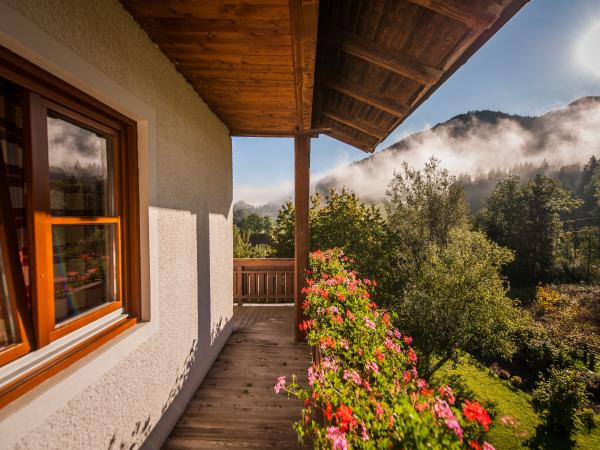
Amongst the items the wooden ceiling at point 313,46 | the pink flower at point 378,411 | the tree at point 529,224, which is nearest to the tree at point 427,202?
the tree at point 529,224

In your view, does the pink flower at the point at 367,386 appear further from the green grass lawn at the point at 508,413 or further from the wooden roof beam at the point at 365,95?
the green grass lawn at the point at 508,413

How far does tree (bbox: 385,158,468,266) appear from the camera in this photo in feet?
72.0

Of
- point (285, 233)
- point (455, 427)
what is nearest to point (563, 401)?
point (285, 233)

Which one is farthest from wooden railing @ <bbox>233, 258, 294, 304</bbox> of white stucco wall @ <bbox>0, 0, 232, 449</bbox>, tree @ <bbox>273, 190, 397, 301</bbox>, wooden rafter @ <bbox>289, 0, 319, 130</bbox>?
wooden rafter @ <bbox>289, 0, 319, 130</bbox>

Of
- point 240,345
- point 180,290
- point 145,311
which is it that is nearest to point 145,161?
point 145,311

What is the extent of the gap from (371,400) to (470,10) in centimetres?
239

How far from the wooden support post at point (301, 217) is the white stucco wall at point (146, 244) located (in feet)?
3.93

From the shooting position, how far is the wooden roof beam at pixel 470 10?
5.82 ft

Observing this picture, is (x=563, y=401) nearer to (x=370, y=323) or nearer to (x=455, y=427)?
(x=370, y=323)

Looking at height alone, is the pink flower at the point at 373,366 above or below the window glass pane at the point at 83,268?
below

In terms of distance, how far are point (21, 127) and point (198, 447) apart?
8.63ft

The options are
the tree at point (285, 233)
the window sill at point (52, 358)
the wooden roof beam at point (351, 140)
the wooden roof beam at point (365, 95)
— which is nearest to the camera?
the window sill at point (52, 358)

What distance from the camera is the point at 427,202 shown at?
22.6m

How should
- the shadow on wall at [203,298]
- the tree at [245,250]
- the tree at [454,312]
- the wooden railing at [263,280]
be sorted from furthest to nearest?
the tree at [454,312] → the tree at [245,250] → the wooden railing at [263,280] → the shadow on wall at [203,298]
